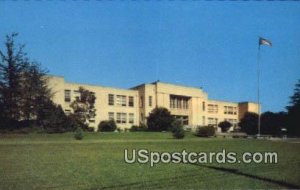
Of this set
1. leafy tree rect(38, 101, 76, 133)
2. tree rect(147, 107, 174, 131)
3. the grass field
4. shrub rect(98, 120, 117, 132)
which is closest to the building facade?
tree rect(147, 107, 174, 131)

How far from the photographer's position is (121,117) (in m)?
58.8

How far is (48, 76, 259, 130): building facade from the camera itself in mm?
51719

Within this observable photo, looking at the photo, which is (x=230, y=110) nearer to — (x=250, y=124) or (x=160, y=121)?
(x=250, y=124)

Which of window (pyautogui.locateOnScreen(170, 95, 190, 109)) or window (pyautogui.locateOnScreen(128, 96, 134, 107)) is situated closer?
window (pyautogui.locateOnScreen(128, 96, 134, 107))

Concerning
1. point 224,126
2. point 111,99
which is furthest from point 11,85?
point 224,126

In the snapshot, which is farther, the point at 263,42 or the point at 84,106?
the point at 84,106

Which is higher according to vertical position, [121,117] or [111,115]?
[111,115]

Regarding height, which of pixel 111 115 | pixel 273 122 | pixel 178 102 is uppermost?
pixel 178 102

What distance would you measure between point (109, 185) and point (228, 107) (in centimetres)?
7432

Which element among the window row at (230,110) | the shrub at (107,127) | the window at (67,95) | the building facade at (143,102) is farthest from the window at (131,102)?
the window row at (230,110)

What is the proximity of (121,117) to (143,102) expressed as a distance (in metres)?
4.65

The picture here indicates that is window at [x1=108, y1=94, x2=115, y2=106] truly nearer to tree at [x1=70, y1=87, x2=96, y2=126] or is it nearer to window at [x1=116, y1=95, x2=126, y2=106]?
window at [x1=116, y1=95, x2=126, y2=106]

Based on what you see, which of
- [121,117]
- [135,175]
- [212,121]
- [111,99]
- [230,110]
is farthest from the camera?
[230,110]

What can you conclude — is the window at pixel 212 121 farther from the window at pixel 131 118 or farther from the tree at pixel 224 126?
the window at pixel 131 118
